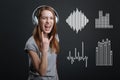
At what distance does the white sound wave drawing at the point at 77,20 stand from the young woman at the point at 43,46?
0.45 ft

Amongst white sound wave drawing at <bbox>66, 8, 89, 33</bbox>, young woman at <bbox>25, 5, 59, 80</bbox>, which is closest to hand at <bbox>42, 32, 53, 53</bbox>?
young woman at <bbox>25, 5, 59, 80</bbox>

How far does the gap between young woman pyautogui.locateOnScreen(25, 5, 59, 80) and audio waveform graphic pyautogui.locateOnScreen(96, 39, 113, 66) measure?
0.38 meters

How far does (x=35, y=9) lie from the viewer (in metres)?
2.58

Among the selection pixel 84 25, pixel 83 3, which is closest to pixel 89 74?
pixel 84 25

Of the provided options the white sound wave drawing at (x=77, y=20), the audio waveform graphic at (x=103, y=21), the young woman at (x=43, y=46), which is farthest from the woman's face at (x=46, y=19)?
the audio waveform graphic at (x=103, y=21)

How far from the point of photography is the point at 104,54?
2613 mm

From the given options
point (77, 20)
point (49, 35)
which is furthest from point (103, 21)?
point (49, 35)

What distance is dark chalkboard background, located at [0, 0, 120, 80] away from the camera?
8.43 feet

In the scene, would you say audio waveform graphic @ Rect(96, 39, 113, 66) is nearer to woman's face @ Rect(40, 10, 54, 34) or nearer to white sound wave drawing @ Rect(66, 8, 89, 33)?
white sound wave drawing @ Rect(66, 8, 89, 33)

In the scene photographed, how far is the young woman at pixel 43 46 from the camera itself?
2.53 m

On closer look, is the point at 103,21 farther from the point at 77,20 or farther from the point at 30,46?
the point at 30,46

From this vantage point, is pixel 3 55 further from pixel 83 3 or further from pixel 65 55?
pixel 83 3

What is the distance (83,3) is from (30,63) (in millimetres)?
728

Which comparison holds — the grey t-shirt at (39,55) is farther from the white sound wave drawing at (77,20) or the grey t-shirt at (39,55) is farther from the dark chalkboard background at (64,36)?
the white sound wave drawing at (77,20)
